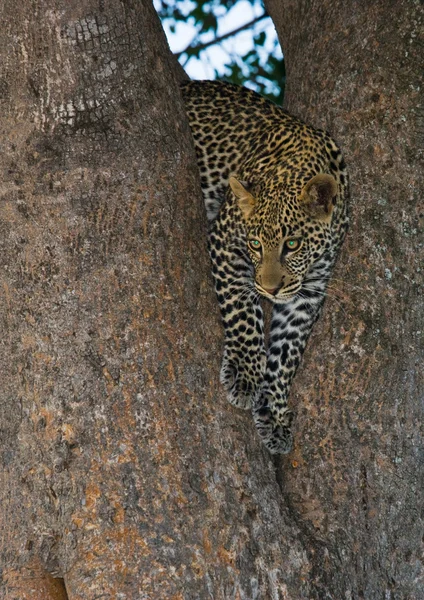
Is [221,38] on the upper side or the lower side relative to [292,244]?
upper

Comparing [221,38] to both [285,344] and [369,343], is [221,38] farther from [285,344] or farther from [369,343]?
[369,343]

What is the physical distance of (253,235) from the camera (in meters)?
4.82

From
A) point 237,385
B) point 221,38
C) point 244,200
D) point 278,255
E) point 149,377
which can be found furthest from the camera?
point 221,38

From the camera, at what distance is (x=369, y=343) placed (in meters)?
4.27

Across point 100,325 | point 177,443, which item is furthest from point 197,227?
point 177,443

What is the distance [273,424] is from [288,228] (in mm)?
987

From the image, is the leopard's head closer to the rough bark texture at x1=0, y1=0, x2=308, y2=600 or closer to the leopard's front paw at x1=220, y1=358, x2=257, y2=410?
the leopard's front paw at x1=220, y1=358, x2=257, y2=410

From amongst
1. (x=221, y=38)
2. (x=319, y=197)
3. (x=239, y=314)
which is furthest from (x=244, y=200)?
(x=221, y=38)

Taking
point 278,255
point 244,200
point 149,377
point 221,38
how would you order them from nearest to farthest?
point 149,377 < point 278,255 < point 244,200 < point 221,38

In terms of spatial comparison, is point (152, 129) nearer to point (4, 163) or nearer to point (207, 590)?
point (4, 163)

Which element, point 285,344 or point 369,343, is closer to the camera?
point 369,343

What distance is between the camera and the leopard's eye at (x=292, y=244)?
4.81m

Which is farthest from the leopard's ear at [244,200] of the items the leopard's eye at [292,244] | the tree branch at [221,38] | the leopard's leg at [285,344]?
the tree branch at [221,38]

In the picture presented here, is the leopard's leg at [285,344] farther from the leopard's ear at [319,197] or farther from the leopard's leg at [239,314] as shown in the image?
the leopard's ear at [319,197]
